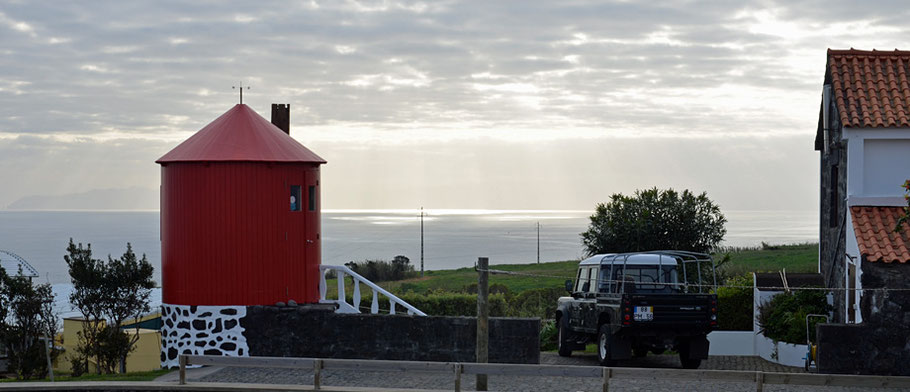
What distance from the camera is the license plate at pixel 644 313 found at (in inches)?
742

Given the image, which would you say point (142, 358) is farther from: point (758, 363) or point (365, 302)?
point (758, 363)

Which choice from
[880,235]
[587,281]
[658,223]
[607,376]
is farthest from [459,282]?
[607,376]

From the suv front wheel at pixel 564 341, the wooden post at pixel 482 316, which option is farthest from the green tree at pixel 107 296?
the suv front wheel at pixel 564 341

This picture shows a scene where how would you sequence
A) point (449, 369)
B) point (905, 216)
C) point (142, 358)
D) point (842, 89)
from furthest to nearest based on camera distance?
point (142, 358) < point (842, 89) < point (905, 216) < point (449, 369)

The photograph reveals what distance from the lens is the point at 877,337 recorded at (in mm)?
18094

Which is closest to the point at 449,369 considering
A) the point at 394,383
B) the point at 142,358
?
the point at 394,383

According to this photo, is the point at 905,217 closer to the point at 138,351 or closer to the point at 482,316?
the point at 482,316

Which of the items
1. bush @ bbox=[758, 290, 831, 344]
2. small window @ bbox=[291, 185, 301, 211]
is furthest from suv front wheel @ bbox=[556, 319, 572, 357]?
small window @ bbox=[291, 185, 301, 211]

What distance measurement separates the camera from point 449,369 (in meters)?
16.9

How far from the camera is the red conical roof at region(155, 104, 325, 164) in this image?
2105 cm

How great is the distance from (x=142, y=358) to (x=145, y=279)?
20.9 feet

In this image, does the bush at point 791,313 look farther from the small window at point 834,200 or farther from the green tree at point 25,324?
the green tree at point 25,324

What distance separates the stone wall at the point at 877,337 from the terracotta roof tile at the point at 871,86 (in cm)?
334

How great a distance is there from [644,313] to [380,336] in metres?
5.56
